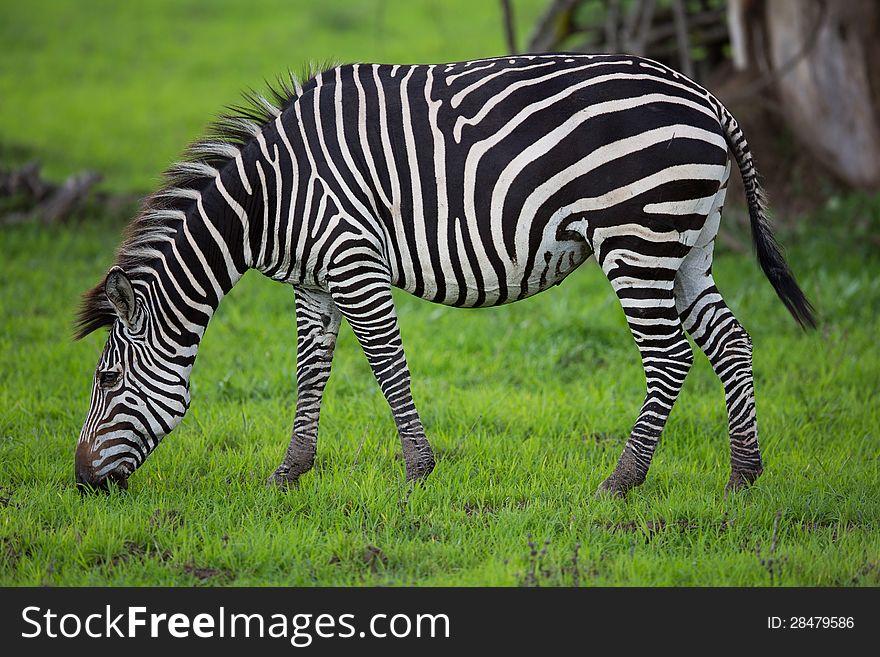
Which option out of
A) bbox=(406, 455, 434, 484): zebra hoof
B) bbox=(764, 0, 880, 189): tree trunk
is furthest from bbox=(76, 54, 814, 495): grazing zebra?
bbox=(764, 0, 880, 189): tree trunk

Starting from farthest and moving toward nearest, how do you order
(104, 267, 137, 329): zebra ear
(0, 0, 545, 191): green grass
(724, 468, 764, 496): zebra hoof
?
(0, 0, 545, 191): green grass → (724, 468, 764, 496): zebra hoof → (104, 267, 137, 329): zebra ear

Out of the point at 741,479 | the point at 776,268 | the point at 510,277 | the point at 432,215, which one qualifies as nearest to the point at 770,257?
the point at 776,268

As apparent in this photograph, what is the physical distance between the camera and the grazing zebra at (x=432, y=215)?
5645 mm

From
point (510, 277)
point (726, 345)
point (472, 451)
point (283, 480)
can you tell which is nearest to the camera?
point (510, 277)

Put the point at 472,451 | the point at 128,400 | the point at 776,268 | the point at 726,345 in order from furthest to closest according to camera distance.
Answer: the point at 472,451 → the point at 776,268 → the point at 726,345 → the point at 128,400

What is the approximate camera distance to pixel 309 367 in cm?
644

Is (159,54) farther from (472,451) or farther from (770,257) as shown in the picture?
(770,257)

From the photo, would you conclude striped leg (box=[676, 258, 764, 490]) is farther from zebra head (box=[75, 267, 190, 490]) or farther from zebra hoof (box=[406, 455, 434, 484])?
zebra head (box=[75, 267, 190, 490])

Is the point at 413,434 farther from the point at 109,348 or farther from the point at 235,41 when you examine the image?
the point at 235,41

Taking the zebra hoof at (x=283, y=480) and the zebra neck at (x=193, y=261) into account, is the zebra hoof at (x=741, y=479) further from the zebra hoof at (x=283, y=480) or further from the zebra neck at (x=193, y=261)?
the zebra neck at (x=193, y=261)

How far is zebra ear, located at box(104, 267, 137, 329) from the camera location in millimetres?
5562

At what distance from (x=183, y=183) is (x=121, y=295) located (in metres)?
0.81
